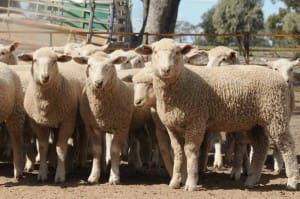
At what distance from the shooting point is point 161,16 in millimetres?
15305

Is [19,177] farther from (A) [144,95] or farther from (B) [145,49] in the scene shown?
(B) [145,49]

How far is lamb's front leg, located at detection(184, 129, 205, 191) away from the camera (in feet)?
23.6

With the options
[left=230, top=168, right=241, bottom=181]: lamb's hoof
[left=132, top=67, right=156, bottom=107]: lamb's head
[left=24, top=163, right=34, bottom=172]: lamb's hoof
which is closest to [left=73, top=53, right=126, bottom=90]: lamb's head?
[left=132, top=67, right=156, bottom=107]: lamb's head

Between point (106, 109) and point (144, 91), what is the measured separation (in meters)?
0.56

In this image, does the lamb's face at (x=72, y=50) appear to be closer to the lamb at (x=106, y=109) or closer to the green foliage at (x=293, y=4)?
the lamb at (x=106, y=109)

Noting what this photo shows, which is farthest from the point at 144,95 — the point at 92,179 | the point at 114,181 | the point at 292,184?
the point at 292,184

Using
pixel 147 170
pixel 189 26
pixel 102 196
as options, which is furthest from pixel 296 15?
pixel 189 26

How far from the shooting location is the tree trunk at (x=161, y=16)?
1522 cm

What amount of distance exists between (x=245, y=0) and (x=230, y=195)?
180 ft

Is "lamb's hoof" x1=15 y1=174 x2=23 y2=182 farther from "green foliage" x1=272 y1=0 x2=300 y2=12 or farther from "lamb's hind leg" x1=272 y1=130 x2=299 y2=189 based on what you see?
"green foliage" x1=272 y1=0 x2=300 y2=12

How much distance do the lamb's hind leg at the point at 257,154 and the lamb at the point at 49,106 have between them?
2447 mm

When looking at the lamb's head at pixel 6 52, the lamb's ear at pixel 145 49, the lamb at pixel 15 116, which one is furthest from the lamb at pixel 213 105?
the lamb's head at pixel 6 52

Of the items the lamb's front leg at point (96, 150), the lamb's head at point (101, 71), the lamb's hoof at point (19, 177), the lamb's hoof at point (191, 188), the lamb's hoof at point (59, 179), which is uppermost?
the lamb's head at point (101, 71)

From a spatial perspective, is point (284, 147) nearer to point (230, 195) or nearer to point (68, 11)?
point (230, 195)
